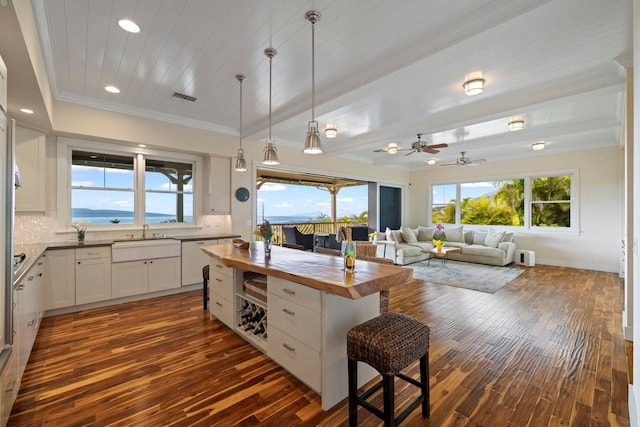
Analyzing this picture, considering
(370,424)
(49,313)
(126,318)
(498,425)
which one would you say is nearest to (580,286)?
(498,425)

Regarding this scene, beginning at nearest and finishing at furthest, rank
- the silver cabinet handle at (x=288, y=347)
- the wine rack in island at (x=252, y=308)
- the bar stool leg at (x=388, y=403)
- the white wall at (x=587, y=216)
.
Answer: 1. the bar stool leg at (x=388, y=403)
2. the silver cabinet handle at (x=288, y=347)
3. the wine rack in island at (x=252, y=308)
4. the white wall at (x=587, y=216)

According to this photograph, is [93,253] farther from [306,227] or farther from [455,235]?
[455,235]

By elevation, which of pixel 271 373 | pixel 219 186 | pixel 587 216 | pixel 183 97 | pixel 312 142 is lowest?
pixel 271 373

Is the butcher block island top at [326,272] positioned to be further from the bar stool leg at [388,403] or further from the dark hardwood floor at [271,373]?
the dark hardwood floor at [271,373]

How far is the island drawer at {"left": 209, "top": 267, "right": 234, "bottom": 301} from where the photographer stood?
9.70ft

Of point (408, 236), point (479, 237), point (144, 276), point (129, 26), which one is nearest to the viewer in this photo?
point (129, 26)

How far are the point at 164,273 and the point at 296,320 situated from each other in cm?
315

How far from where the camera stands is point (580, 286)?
16.0 feet

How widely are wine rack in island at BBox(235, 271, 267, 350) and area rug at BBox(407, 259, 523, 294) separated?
3661mm

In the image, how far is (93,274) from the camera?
12.3 ft

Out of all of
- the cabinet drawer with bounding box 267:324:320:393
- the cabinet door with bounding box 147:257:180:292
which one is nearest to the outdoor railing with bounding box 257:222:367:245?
the cabinet door with bounding box 147:257:180:292

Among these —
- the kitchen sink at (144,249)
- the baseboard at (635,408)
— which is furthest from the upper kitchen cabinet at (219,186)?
the baseboard at (635,408)

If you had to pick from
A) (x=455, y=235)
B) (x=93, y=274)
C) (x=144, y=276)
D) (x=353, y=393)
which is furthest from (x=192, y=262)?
(x=455, y=235)

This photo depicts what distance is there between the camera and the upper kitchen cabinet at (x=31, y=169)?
3.30 meters
